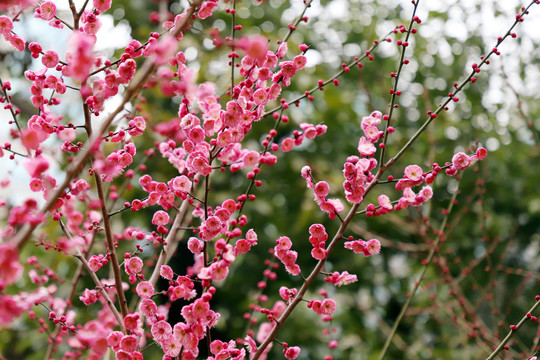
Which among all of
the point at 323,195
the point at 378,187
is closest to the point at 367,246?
the point at 323,195

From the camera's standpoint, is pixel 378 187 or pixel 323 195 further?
pixel 378 187

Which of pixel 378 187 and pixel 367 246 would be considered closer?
pixel 367 246

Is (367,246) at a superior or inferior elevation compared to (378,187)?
inferior

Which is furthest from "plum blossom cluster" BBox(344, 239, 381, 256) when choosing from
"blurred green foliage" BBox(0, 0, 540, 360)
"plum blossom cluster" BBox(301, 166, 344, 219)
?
"blurred green foliage" BBox(0, 0, 540, 360)

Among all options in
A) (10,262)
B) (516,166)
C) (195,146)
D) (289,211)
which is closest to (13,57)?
(289,211)

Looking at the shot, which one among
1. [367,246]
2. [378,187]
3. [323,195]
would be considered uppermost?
[378,187]

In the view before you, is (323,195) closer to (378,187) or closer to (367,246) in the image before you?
(367,246)

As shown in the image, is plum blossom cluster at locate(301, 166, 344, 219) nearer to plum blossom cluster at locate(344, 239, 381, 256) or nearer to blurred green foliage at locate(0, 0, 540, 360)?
plum blossom cluster at locate(344, 239, 381, 256)

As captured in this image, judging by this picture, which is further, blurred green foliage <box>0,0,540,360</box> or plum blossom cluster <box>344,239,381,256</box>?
blurred green foliage <box>0,0,540,360</box>

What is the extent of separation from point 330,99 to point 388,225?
1.40 metres

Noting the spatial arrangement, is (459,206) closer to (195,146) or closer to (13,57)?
(195,146)

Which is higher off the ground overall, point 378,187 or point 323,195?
point 378,187

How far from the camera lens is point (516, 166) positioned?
4844mm

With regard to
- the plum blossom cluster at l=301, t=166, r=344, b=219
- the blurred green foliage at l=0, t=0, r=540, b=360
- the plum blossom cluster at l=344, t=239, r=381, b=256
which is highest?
the blurred green foliage at l=0, t=0, r=540, b=360
